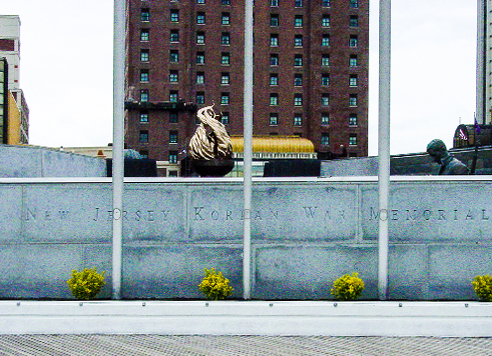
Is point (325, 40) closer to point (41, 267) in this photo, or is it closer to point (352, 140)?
point (352, 140)

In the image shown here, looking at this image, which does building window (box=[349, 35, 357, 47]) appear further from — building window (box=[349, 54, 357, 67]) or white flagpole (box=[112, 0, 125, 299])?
white flagpole (box=[112, 0, 125, 299])

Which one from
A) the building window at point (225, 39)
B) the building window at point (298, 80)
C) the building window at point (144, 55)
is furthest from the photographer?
the building window at point (298, 80)

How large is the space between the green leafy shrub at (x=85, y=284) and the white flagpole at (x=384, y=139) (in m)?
4.70

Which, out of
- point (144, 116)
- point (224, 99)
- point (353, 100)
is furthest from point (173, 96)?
point (353, 100)

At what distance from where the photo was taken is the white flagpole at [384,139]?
985cm

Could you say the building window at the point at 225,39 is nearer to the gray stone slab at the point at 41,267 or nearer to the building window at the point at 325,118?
the building window at the point at 325,118

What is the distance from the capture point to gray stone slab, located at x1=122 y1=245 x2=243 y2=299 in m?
11.1

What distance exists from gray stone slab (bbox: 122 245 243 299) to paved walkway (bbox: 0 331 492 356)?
2009 millimetres

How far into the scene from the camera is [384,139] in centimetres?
991

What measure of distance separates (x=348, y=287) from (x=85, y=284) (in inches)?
173

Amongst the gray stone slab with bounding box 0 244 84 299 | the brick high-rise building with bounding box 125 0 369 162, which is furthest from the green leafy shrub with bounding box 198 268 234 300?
the brick high-rise building with bounding box 125 0 369 162

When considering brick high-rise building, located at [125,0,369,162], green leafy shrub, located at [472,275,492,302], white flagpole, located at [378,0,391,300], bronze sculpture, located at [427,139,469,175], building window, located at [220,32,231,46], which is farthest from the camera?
building window, located at [220,32,231,46]

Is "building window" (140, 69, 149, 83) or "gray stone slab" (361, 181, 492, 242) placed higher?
"building window" (140, 69, 149, 83)

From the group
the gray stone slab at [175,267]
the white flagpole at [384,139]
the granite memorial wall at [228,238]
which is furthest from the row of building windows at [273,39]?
the white flagpole at [384,139]
